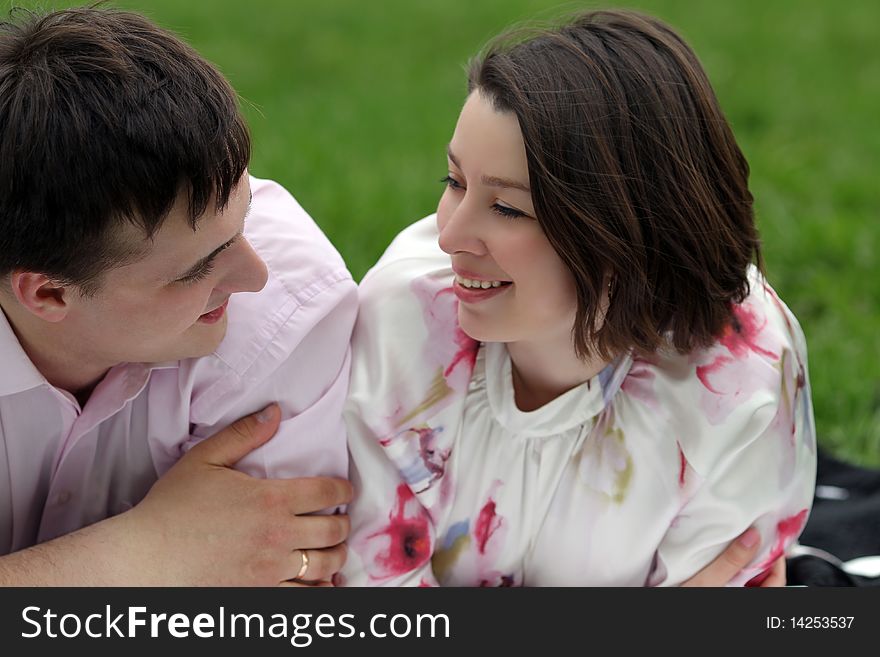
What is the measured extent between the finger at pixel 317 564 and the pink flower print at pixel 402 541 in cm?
8

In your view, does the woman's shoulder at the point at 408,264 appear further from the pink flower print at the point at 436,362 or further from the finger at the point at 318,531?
the finger at the point at 318,531

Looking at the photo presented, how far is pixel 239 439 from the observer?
2.50 metres

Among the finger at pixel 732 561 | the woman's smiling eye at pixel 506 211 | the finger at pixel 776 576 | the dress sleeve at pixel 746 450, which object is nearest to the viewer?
the woman's smiling eye at pixel 506 211

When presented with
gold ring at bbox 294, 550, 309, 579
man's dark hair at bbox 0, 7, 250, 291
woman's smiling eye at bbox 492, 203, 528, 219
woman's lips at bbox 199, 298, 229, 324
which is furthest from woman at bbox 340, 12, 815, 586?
man's dark hair at bbox 0, 7, 250, 291

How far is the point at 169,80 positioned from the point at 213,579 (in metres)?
1.03

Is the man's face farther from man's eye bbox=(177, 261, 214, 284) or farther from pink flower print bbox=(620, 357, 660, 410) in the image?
pink flower print bbox=(620, 357, 660, 410)

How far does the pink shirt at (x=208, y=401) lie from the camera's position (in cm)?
246

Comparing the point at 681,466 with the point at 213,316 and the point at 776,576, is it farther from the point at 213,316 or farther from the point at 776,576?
the point at 213,316

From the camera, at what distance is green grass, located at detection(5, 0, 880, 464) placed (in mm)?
4445

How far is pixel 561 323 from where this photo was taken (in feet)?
7.91

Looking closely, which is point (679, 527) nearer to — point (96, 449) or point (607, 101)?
point (607, 101)

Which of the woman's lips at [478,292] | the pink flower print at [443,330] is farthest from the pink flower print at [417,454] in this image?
the woman's lips at [478,292]
